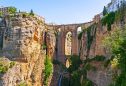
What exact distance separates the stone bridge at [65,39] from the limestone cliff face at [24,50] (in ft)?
33.7

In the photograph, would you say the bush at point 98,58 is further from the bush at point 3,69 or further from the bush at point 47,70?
the bush at point 3,69

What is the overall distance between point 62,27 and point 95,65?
61.9 feet

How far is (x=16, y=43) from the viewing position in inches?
2028

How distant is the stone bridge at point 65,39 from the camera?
212ft

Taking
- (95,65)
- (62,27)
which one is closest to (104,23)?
(95,65)

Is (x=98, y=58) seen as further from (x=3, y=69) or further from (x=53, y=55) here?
(x=53, y=55)

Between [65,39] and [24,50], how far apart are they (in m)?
16.3

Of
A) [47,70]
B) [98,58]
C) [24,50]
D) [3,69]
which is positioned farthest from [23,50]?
[98,58]

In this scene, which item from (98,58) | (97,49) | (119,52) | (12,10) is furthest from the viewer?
(12,10)

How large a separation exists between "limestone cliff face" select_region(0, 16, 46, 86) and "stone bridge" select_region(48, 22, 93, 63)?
33.7 ft

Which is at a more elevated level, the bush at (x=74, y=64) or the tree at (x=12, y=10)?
the tree at (x=12, y=10)

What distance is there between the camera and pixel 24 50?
168 ft

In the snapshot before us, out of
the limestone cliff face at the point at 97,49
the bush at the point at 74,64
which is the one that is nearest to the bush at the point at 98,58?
the limestone cliff face at the point at 97,49

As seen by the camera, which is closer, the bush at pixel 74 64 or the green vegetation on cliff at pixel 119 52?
the green vegetation on cliff at pixel 119 52
